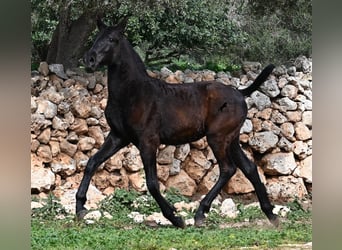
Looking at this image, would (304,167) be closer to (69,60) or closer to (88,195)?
(88,195)

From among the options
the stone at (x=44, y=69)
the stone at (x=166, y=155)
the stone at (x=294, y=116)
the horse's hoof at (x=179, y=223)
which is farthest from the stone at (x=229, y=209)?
the stone at (x=44, y=69)

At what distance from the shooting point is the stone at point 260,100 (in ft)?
10.5

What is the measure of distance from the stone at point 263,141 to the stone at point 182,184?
1.27 ft

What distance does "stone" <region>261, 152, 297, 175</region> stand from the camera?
3.14 metres

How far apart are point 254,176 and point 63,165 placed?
101 cm

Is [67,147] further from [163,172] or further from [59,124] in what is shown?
[163,172]

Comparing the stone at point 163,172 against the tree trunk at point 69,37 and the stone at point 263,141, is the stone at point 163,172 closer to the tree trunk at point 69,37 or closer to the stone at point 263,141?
the stone at point 263,141

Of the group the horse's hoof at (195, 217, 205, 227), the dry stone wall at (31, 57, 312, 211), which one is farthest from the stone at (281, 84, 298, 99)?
the horse's hoof at (195, 217, 205, 227)

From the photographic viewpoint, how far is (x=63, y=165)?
9.86 ft

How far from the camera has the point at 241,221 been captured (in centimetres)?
300
